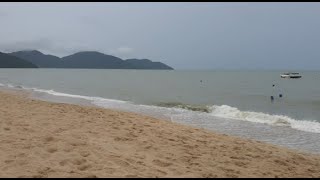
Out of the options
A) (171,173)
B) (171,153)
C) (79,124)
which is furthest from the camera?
(79,124)

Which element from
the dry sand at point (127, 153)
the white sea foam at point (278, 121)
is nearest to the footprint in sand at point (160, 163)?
the dry sand at point (127, 153)

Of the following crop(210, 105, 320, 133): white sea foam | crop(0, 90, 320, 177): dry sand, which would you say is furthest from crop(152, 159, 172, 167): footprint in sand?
crop(210, 105, 320, 133): white sea foam

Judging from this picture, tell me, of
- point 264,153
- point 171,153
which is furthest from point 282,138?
point 171,153

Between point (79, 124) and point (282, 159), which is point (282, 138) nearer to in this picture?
point (282, 159)

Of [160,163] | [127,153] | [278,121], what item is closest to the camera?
[160,163]

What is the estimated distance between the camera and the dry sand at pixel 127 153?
6.16 metres

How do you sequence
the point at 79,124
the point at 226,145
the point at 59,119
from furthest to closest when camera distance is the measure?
the point at 59,119 → the point at 79,124 → the point at 226,145

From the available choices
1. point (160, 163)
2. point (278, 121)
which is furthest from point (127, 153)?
point (278, 121)

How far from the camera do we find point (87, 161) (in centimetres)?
650

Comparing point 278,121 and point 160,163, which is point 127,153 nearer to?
point 160,163

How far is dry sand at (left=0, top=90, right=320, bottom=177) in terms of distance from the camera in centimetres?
616

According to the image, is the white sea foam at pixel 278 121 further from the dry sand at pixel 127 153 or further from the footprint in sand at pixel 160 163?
the footprint in sand at pixel 160 163

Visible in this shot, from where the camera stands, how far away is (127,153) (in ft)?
23.9

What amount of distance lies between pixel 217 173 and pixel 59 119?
5.93 metres
